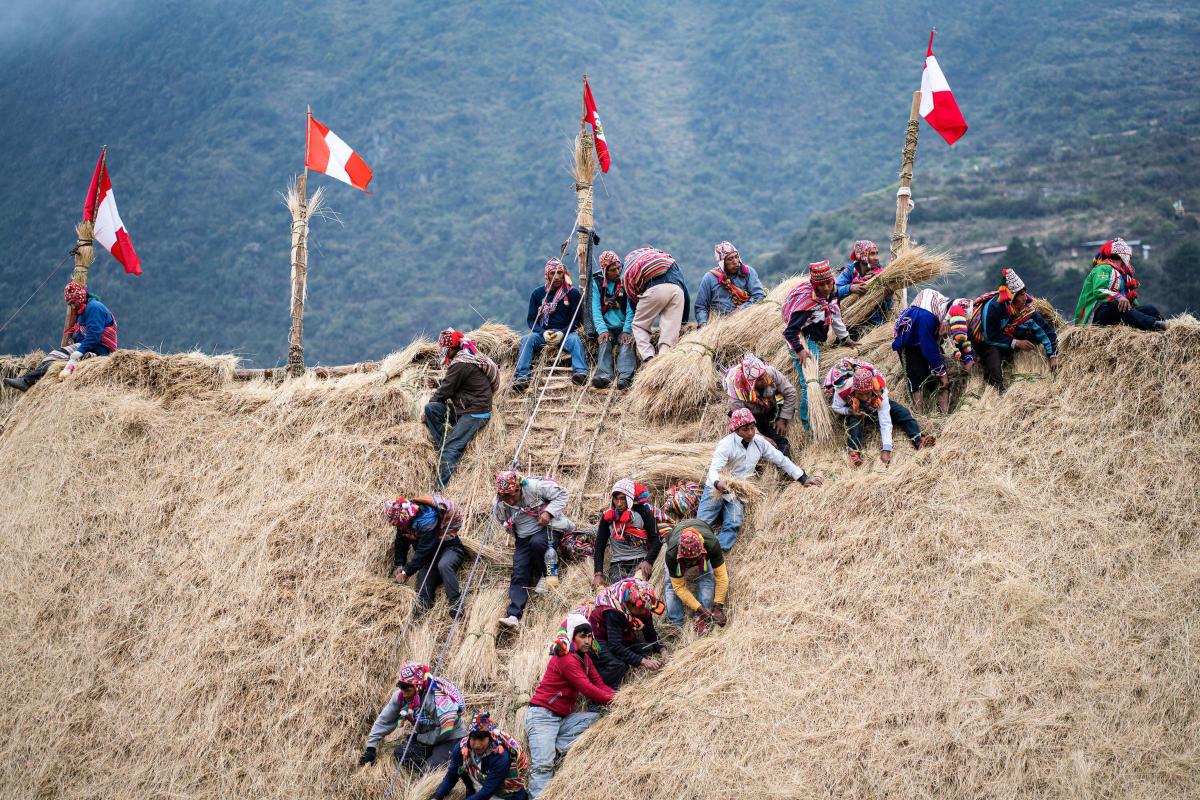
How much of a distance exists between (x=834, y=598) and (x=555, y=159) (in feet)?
160

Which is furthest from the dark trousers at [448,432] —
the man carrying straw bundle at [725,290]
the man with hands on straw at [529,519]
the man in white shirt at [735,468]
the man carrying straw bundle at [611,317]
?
the man in white shirt at [735,468]

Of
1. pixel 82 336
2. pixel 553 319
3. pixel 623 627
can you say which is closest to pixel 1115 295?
pixel 623 627

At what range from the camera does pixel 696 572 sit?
26.1 ft

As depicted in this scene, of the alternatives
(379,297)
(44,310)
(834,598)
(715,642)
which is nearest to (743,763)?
(715,642)

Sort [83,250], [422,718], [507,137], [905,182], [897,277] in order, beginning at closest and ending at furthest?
[422,718] < [897,277] < [905,182] < [83,250] < [507,137]

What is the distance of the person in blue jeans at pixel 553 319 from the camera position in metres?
11.3

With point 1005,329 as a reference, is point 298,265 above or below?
below

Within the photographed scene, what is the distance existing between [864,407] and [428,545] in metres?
3.72

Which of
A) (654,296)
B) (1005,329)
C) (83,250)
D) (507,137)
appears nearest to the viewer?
(1005,329)

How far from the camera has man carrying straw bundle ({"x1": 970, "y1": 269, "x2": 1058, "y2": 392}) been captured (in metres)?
8.79

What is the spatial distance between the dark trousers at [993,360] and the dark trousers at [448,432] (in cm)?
455

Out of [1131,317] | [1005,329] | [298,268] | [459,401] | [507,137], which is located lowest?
[507,137]

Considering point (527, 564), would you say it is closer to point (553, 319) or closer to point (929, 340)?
point (553, 319)

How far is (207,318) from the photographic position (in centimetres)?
4488
